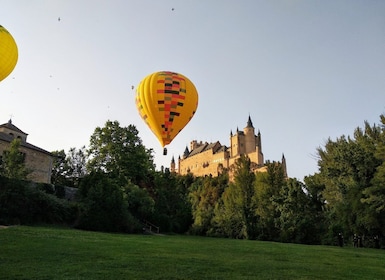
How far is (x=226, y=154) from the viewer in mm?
120000

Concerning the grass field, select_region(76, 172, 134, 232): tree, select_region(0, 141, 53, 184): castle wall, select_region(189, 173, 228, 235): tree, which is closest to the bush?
select_region(76, 172, 134, 232): tree

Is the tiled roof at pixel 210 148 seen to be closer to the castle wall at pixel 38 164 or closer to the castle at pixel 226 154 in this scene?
the castle at pixel 226 154

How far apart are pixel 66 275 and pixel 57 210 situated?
21220mm

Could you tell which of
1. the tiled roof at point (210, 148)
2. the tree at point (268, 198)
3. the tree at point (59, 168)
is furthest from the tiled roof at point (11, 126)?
the tiled roof at point (210, 148)

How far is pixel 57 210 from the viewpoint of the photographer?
2831 centimetres

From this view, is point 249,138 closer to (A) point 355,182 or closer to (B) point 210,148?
(B) point 210,148

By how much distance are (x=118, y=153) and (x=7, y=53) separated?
90.8 feet

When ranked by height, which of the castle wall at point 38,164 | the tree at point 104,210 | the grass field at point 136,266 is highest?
the castle wall at point 38,164

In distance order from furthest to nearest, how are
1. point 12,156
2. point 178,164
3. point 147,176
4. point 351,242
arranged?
point 178,164 → point 147,176 → point 351,242 → point 12,156

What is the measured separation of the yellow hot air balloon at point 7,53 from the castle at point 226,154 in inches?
3602

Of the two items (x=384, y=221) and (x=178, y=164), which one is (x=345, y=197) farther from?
(x=178, y=164)

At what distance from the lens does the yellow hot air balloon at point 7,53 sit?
1546cm

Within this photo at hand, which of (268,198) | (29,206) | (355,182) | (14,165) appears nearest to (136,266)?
(29,206)

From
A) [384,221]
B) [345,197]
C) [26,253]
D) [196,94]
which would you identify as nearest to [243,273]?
[26,253]
